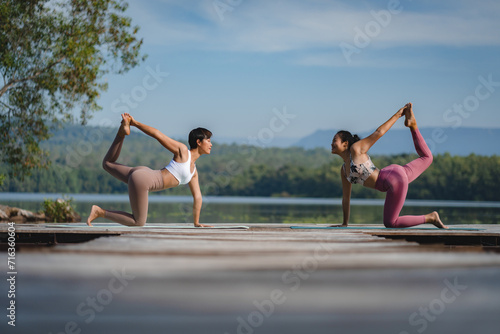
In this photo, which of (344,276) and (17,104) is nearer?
(344,276)

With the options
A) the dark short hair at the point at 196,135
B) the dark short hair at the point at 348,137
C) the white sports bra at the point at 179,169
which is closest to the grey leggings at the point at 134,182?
the white sports bra at the point at 179,169

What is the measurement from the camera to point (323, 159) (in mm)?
118750

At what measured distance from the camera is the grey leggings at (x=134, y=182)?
717 cm

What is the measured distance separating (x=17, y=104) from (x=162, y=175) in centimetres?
1085

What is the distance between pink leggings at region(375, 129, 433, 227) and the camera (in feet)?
24.4

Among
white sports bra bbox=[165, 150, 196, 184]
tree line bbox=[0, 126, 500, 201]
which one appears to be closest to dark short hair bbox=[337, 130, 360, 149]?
white sports bra bbox=[165, 150, 196, 184]

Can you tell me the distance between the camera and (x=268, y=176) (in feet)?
272

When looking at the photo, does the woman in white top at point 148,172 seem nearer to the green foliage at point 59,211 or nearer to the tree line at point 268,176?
the green foliage at point 59,211

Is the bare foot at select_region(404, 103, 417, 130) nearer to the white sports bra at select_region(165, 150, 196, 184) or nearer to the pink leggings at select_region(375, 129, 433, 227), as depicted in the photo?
the pink leggings at select_region(375, 129, 433, 227)

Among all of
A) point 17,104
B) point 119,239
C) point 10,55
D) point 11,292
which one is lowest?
point 11,292

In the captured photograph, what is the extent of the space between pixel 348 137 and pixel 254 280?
2.00 meters

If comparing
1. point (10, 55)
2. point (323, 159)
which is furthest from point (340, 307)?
point (323, 159)

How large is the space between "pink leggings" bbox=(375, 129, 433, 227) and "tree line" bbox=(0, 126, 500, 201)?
38.5 metres

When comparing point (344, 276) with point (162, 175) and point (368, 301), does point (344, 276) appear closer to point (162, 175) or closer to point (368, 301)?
point (368, 301)
